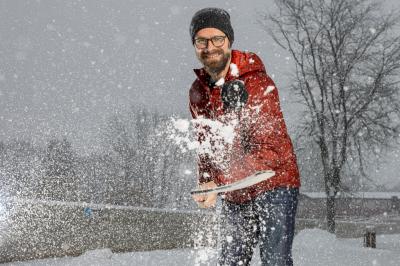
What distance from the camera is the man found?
7.89ft

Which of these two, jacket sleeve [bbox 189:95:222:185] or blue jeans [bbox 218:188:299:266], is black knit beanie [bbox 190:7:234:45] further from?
blue jeans [bbox 218:188:299:266]

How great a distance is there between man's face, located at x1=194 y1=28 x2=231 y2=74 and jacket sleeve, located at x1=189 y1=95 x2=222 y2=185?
331mm

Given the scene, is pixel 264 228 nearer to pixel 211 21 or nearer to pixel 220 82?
pixel 220 82

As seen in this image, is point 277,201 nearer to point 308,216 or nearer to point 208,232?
point 208,232

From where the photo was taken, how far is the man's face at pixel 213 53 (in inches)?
101

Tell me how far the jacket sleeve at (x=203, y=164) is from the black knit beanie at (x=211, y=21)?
0.48 m

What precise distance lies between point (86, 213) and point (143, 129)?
156 ft

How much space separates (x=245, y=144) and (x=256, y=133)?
0.12m

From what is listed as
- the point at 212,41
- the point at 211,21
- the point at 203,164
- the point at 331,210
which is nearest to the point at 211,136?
the point at 203,164

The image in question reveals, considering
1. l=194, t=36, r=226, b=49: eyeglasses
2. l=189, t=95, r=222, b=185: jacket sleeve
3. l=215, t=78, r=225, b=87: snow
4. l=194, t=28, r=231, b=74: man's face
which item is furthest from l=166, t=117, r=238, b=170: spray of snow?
l=194, t=36, r=226, b=49: eyeglasses

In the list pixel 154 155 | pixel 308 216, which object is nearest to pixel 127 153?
pixel 154 155

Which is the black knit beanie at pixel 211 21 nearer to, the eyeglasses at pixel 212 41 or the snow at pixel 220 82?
the eyeglasses at pixel 212 41

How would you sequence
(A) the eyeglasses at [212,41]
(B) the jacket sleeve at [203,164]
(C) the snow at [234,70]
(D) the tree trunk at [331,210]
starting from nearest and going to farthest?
1. (C) the snow at [234,70]
2. (A) the eyeglasses at [212,41]
3. (B) the jacket sleeve at [203,164]
4. (D) the tree trunk at [331,210]

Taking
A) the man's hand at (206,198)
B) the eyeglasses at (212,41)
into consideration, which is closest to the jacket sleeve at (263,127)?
the eyeglasses at (212,41)
